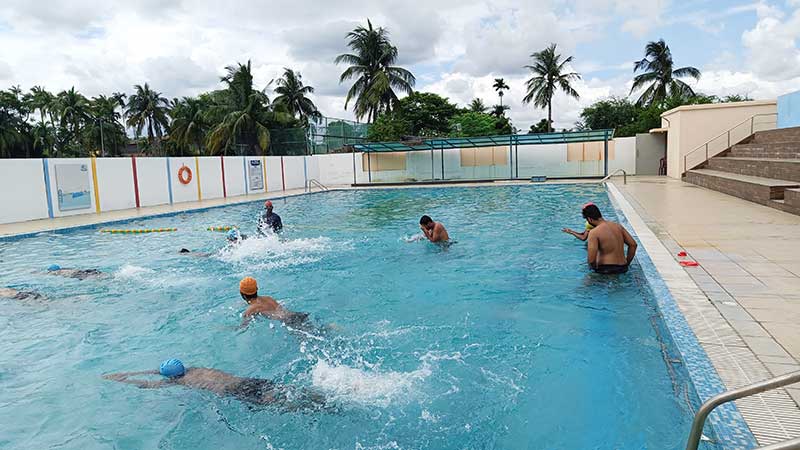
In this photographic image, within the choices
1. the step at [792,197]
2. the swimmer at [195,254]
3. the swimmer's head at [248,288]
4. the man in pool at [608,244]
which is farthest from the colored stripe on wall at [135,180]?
the step at [792,197]

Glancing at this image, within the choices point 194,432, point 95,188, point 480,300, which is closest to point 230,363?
point 194,432

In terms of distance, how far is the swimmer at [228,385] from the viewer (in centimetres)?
407

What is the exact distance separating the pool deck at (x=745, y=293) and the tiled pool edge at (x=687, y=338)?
31 millimetres

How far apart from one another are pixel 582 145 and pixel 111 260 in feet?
83.1

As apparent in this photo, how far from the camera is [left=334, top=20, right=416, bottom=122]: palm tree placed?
36438 mm

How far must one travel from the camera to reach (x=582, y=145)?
28.7m

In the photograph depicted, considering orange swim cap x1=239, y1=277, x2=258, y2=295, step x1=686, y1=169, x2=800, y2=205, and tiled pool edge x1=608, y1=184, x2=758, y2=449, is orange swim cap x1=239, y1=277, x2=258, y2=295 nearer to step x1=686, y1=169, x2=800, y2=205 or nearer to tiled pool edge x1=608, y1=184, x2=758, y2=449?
tiled pool edge x1=608, y1=184, x2=758, y2=449

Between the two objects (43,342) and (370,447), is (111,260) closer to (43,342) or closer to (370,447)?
(43,342)

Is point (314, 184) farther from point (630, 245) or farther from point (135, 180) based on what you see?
point (630, 245)

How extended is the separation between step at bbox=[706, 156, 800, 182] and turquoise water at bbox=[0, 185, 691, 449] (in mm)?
6513

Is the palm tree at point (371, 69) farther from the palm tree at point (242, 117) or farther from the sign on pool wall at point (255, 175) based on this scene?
the sign on pool wall at point (255, 175)

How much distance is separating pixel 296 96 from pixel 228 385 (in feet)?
126

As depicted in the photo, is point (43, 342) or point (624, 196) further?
point (624, 196)

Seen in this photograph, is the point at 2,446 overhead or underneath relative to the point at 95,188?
underneath
